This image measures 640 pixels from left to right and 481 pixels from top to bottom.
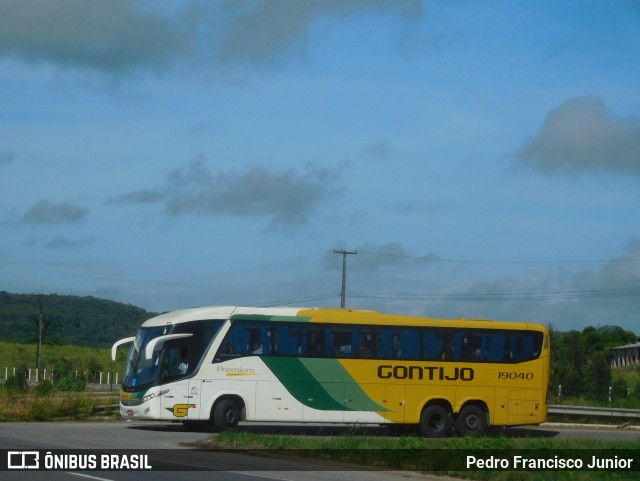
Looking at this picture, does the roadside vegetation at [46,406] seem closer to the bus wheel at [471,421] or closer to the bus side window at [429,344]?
the bus side window at [429,344]

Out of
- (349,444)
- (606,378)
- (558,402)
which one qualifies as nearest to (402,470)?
(349,444)

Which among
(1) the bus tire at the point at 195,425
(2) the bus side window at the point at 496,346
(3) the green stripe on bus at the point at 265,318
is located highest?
(3) the green stripe on bus at the point at 265,318

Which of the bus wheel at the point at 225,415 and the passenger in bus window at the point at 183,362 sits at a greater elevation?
the passenger in bus window at the point at 183,362

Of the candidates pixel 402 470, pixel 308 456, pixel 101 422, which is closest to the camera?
pixel 402 470

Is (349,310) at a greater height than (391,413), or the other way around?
(349,310)

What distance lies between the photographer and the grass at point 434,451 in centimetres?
1839

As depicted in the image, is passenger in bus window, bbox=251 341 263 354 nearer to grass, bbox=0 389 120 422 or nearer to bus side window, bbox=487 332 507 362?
bus side window, bbox=487 332 507 362

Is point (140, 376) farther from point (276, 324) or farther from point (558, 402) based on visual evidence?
point (558, 402)

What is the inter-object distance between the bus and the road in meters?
1.16

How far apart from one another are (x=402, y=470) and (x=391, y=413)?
9914 mm

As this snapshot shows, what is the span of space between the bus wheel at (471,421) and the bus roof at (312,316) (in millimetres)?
2418

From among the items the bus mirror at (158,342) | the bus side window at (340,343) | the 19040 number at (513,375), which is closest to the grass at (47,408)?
the bus mirror at (158,342)

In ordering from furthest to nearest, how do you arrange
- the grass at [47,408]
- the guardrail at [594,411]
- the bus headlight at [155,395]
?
the guardrail at [594,411] → the grass at [47,408] → the bus headlight at [155,395]

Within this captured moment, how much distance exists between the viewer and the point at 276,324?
3011 cm
